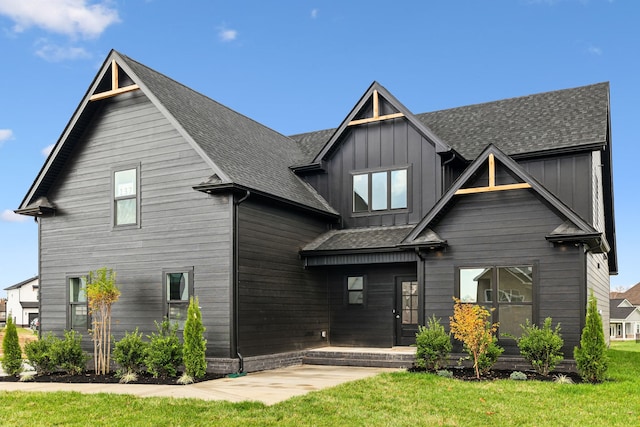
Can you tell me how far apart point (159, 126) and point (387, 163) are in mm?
6525

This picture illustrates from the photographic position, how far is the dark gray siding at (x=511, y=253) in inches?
532

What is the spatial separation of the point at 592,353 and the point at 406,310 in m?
5.88

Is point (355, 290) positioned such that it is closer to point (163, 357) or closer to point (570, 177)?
point (163, 357)

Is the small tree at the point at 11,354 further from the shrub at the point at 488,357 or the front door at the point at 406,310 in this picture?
the shrub at the point at 488,357

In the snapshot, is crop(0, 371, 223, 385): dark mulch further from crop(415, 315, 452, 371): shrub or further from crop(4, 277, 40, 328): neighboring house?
crop(4, 277, 40, 328): neighboring house

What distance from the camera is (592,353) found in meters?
12.0

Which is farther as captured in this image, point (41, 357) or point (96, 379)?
point (41, 357)

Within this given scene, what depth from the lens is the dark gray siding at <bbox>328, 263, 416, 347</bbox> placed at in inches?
675

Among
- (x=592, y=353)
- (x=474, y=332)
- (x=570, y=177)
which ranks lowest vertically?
(x=592, y=353)

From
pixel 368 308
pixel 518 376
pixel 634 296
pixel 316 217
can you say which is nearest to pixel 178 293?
pixel 316 217

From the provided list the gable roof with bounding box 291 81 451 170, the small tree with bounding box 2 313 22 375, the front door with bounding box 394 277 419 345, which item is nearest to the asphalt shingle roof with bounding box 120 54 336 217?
the gable roof with bounding box 291 81 451 170

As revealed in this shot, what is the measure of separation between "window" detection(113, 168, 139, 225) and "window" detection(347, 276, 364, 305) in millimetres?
6221

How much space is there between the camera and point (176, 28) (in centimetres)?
1991

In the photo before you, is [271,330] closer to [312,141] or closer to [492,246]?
[492,246]
